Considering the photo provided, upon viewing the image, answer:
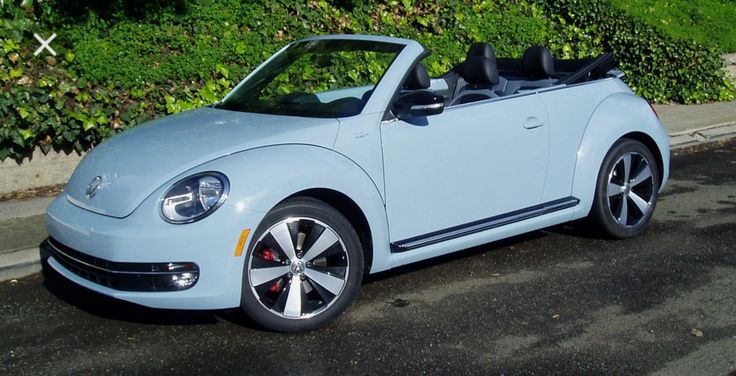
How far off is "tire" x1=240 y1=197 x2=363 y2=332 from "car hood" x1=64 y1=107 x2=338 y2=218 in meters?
0.41

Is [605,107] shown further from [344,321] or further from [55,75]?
[55,75]

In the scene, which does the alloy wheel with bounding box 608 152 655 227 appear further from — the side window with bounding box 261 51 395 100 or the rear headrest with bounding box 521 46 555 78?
the side window with bounding box 261 51 395 100

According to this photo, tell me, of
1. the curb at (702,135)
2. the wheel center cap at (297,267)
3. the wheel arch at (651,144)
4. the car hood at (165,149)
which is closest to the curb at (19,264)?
the car hood at (165,149)

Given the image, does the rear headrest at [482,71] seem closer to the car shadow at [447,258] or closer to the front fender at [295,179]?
the car shadow at [447,258]

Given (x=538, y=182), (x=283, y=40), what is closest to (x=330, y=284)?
(x=538, y=182)

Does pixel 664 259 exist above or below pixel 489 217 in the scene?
below

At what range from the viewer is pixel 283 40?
10062 mm

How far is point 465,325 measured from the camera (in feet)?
16.8

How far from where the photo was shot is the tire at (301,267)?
15.6 feet

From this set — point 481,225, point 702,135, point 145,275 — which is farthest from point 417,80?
point 702,135

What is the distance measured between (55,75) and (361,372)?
202 inches

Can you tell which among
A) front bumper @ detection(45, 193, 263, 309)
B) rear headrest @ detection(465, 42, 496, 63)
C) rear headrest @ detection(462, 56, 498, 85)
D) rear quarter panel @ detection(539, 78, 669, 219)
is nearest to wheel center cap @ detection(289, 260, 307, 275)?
front bumper @ detection(45, 193, 263, 309)

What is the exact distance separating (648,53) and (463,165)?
852cm

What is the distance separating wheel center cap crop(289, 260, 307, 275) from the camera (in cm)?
485
